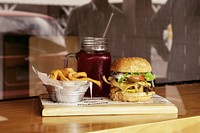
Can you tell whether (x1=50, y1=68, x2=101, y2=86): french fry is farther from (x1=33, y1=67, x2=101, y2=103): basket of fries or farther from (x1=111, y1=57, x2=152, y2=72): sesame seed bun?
(x1=111, y1=57, x2=152, y2=72): sesame seed bun

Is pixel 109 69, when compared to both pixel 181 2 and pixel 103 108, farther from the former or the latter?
pixel 181 2

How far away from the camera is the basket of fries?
1.15m

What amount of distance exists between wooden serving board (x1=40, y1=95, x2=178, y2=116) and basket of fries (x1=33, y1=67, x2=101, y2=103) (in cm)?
2

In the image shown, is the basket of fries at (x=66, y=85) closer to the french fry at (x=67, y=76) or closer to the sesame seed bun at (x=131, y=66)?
the french fry at (x=67, y=76)

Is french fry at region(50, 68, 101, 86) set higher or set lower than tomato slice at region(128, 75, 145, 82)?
higher

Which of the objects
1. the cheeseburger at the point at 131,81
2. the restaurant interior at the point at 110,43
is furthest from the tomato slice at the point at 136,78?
the restaurant interior at the point at 110,43

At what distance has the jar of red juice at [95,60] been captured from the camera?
131cm

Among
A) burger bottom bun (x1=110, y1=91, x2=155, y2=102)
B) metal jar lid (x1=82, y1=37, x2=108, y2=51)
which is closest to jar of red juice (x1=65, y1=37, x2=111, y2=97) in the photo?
metal jar lid (x1=82, y1=37, x2=108, y2=51)

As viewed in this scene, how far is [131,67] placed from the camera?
48.8 inches

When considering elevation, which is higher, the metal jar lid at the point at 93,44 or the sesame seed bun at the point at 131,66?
the metal jar lid at the point at 93,44

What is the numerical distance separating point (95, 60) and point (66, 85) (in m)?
0.20

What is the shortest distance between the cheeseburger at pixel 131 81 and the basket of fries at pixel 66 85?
10 centimetres

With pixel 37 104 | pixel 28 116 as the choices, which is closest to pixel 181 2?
pixel 37 104

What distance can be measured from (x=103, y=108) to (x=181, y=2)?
106cm
